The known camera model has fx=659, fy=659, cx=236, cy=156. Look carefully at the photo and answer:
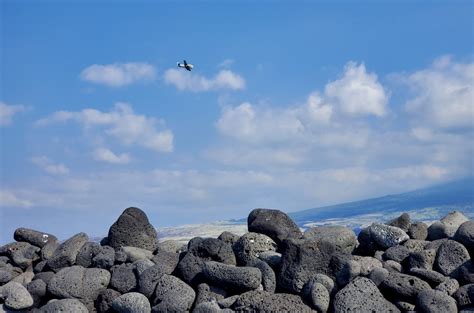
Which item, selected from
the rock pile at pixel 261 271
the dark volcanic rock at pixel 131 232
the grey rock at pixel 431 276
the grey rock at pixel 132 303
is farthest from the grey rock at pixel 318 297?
the dark volcanic rock at pixel 131 232

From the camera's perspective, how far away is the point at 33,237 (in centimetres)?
2042

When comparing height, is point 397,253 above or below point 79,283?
below

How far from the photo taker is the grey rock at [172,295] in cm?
1546

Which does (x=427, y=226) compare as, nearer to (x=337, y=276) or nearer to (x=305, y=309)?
(x=337, y=276)

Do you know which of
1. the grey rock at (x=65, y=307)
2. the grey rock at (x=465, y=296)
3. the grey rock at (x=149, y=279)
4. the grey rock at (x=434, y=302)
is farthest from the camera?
the grey rock at (x=149, y=279)

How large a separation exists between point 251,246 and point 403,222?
4.60 meters

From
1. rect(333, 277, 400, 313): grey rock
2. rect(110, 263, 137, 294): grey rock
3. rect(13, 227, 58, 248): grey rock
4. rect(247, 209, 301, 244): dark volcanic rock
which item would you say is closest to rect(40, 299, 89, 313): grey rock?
rect(110, 263, 137, 294): grey rock

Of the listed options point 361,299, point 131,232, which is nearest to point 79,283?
point 131,232

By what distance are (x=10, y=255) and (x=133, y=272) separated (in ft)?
17.0

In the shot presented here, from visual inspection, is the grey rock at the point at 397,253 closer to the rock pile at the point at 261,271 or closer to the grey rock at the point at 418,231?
the rock pile at the point at 261,271

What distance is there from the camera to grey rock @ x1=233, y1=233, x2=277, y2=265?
17.0m

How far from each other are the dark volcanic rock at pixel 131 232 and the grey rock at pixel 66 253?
0.93 metres

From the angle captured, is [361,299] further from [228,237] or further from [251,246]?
[228,237]

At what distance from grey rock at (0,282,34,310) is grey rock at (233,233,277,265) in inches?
218
